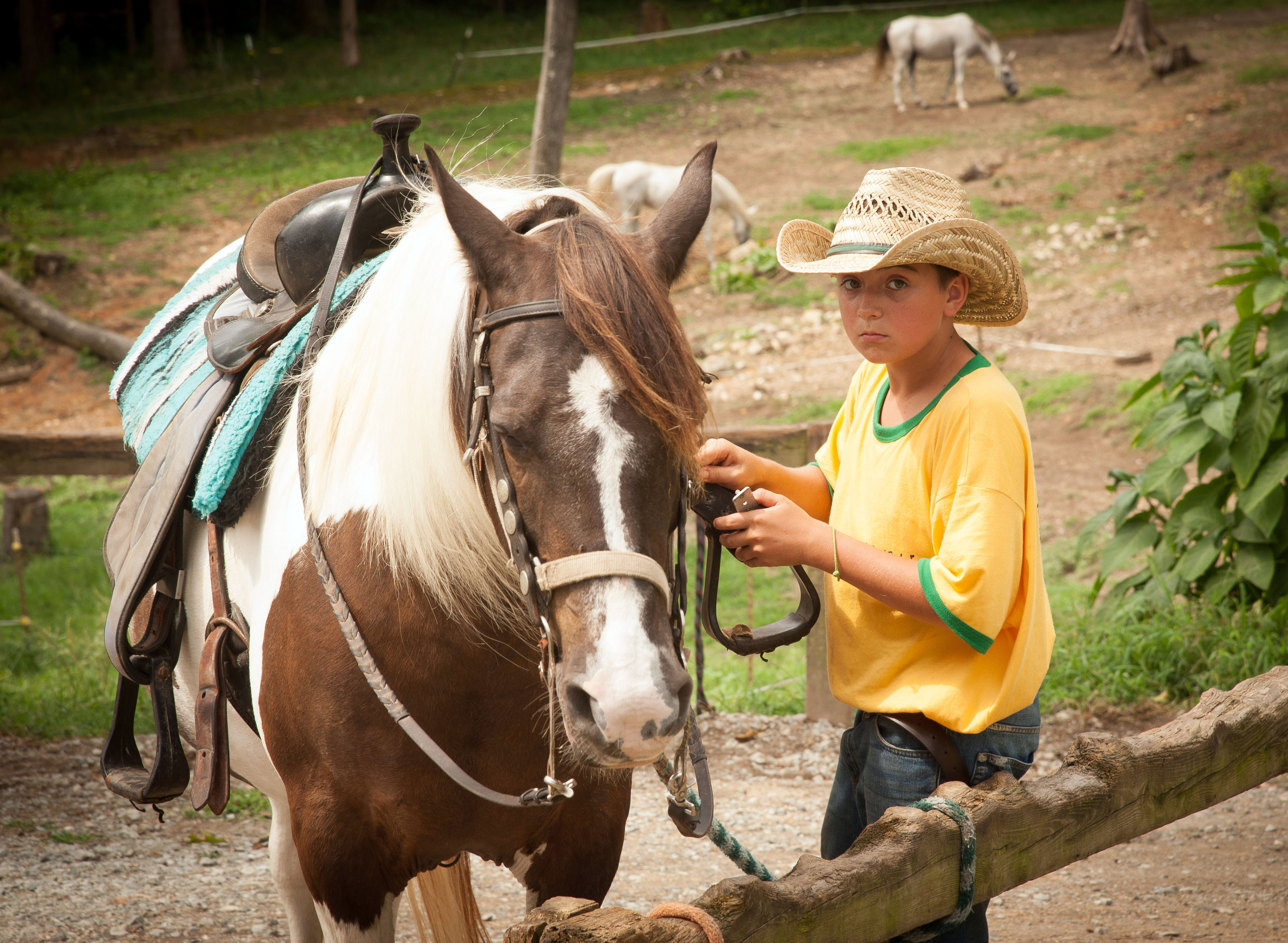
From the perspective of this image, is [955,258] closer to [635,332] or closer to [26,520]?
[635,332]

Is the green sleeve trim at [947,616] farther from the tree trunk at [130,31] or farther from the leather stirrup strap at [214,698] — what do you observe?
the tree trunk at [130,31]

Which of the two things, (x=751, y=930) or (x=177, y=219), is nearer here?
(x=751, y=930)

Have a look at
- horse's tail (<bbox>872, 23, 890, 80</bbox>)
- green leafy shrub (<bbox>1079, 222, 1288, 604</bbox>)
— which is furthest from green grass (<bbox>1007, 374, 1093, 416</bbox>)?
horse's tail (<bbox>872, 23, 890, 80</bbox>)

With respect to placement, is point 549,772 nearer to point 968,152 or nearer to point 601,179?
point 601,179

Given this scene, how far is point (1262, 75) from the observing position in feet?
44.4

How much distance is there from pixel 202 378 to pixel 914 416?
1.54m

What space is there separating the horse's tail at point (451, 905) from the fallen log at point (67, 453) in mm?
2543

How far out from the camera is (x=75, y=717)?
4.02 metres

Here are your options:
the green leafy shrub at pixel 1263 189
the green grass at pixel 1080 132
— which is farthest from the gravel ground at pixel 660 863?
the green grass at pixel 1080 132

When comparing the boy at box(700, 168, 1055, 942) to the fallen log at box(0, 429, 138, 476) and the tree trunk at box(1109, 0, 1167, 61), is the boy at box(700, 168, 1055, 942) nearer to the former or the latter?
the fallen log at box(0, 429, 138, 476)

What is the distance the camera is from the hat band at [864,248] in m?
1.53

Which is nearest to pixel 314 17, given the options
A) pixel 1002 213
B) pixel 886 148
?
pixel 886 148

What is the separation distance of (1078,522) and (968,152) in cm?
844

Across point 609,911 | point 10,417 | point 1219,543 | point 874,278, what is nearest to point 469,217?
point 874,278
